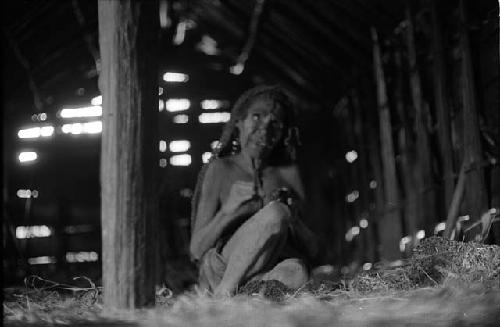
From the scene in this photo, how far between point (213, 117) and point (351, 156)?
2.69 metres

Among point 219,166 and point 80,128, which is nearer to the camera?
point 219,166

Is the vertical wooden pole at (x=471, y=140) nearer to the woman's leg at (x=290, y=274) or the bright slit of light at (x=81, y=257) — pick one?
the woman's leg at (x=290, y=274)

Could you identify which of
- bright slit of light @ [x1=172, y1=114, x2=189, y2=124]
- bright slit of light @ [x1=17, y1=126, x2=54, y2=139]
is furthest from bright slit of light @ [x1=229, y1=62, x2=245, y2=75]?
bright slit of light @ [x1=17, y1=126, x2=54, y2=139]

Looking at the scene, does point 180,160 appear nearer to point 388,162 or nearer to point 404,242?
point 388,162

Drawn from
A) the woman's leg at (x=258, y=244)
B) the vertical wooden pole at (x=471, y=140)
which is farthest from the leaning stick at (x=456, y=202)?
the woman's leg at (x=258, y=244)

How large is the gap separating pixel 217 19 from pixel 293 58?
1.12 meters

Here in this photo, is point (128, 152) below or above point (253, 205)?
above

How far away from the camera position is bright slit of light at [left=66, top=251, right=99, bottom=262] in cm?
1320

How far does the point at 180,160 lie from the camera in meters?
13.8

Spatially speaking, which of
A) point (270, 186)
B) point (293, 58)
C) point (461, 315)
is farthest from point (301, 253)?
point (293, 58)

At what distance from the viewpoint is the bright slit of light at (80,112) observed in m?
13.0

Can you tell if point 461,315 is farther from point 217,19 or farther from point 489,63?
point 217,19

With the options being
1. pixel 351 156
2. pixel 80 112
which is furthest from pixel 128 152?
pixel 80 112

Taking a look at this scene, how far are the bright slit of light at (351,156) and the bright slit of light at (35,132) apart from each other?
440 centimetres
